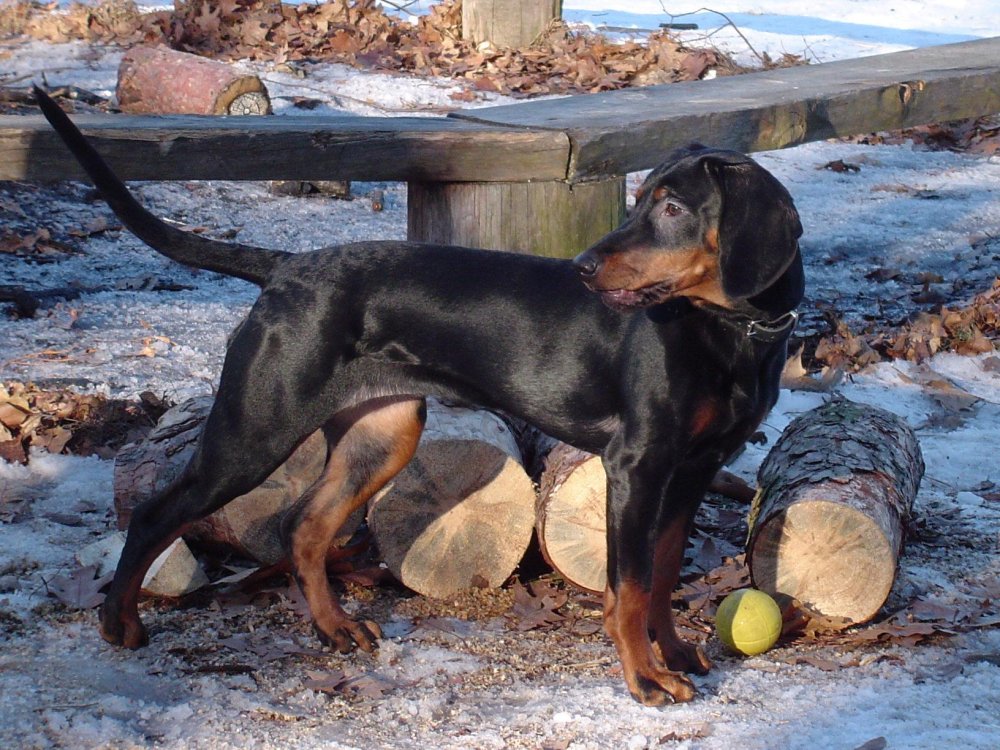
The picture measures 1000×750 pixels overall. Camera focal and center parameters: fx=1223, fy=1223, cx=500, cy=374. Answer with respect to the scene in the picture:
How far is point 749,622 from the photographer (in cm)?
377

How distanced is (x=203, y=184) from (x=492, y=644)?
19.3 feet

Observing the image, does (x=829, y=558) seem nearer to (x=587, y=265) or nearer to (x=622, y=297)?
(x=622, y=297)

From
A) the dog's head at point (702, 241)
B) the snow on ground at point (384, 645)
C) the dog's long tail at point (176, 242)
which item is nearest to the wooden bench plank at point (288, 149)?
the dog's long tail at point (176, 242)

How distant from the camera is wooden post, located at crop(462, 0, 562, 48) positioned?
12.0 metres

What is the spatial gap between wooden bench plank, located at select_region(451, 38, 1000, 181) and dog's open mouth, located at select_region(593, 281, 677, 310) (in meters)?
1.71

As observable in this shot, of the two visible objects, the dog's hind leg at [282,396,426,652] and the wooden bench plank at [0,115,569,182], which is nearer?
the dog's hind leg at [282,396,426,652]

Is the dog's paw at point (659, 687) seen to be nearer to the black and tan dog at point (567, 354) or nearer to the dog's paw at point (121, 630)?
the black and tan dog at point (567, 354)

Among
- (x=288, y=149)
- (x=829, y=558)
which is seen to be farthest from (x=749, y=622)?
(x=288, y=149)

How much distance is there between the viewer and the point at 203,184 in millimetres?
8914

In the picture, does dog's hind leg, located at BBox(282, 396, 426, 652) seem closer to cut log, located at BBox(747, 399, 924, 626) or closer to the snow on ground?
the snow on ground

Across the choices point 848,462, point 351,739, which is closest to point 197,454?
point 351,739

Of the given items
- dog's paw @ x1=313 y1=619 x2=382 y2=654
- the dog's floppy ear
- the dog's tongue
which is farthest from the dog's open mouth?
dog's paw @ x1=313 y1=619 x2=382 y2=654

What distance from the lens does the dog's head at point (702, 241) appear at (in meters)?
3.34

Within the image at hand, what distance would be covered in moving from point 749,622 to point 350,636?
1.26 meters
